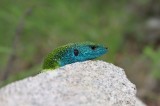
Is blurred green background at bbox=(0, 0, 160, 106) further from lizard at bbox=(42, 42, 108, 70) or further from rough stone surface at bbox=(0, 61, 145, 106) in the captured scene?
rough stone surface at bbox=(0, 61, 145, 106)

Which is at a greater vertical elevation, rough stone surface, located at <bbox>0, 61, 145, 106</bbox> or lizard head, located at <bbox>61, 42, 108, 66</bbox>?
lizard head, located at <bbox>61, 42, 108, 66</bbox>

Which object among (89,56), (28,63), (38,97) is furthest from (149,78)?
(38,97)

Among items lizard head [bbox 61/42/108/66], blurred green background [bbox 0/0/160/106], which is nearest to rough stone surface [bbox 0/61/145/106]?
lizard head [bbox 61/42/108/66]

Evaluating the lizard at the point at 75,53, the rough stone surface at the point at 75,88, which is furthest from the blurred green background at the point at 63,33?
the rough stone surface at the point at 75,88

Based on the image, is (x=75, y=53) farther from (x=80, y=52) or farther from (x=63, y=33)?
(x=63, y=33)

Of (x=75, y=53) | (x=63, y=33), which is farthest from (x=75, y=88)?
(x=63, y=33)

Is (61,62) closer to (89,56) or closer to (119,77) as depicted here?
(89,56)

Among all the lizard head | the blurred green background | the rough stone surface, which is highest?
the blurred green background
